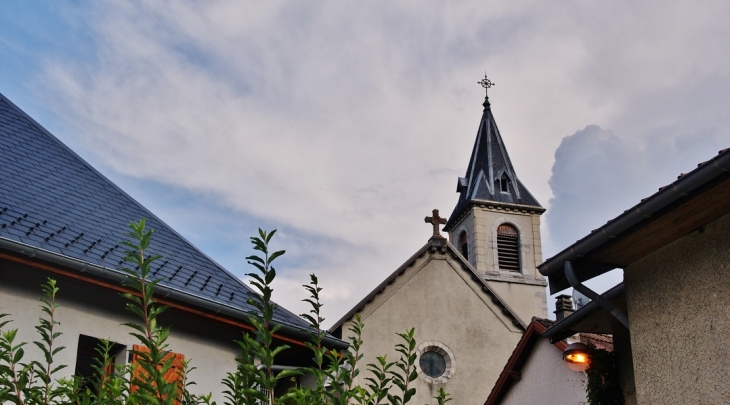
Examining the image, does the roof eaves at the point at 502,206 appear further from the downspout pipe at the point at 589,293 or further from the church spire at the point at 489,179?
the downspout pipe at the point at 589,293

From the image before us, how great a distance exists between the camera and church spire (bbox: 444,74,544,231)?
36844mm

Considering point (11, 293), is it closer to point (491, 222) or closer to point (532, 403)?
point (532, 403)

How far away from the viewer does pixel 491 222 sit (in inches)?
1423

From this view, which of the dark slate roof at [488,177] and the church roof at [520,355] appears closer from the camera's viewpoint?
the church roof at [520,355]

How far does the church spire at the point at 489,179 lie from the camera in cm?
3684

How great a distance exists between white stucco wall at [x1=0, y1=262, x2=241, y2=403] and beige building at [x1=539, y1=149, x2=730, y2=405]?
4.04 m

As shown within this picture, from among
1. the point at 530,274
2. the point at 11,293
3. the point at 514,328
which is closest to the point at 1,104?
the point at 11,293

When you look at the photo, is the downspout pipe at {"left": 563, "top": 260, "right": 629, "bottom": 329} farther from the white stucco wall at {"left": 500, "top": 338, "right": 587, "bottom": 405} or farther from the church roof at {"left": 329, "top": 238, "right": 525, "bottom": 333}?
the church roof at {"left": 329, "top": 238, "right": 525, "bottom": 333}

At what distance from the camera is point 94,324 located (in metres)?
7.85

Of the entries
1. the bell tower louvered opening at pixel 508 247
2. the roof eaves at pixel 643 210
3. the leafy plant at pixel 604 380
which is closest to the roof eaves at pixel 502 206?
the bell tower louvered opening at pixel 508 247

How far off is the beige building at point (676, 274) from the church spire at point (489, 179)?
1186 inches

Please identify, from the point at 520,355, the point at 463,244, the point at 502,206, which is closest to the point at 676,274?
the point at 520,355

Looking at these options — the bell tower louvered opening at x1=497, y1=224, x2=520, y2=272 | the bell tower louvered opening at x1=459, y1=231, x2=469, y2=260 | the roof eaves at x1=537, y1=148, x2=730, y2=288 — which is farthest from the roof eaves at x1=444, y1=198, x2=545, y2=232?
the roof eaves at x1=537, y1=148, x2=730, y2=288

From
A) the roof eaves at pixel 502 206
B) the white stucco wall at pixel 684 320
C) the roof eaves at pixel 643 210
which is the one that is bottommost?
the white stucco wall at pixel 684 320
